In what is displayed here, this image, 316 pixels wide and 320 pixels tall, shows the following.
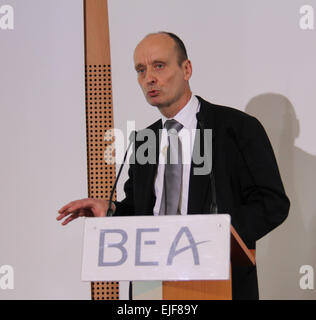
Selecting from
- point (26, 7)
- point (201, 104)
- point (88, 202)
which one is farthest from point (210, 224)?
point (26, 7)

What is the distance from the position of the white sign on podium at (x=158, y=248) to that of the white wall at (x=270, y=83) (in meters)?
1.43

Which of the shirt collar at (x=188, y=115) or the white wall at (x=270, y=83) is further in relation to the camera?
the white wall at (x=270, y=83)

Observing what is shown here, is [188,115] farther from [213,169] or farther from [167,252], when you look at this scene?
[167,252]

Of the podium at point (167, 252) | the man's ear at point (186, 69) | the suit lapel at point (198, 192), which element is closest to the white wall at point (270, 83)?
the man's ear at point (186, 69)

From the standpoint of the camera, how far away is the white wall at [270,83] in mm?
2914

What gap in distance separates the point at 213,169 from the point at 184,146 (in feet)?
0.47

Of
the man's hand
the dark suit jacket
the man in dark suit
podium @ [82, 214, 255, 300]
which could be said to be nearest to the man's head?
the man in dark suit

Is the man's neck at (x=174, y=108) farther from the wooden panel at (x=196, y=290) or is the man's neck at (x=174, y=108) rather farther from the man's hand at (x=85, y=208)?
the wooden panel at (x=196, y=290)

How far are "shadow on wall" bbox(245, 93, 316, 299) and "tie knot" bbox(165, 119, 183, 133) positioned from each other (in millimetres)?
750

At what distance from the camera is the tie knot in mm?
2270

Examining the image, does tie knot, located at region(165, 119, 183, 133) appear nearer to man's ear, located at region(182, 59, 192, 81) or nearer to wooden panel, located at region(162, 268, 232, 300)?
man's ear, located at region(182, 59, 192, 81)

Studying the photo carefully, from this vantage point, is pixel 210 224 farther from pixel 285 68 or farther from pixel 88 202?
pixel 285 68

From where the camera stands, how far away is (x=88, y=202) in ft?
5.98

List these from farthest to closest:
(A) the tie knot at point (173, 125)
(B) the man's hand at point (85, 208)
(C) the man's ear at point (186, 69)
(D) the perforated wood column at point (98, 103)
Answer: (D) the perforated wood column at point (98, 103) → (C) the man's ear at point (186, 69) → (A) the tie knot at point (173, 125) → (B) the man's hand at point (85, 208)
